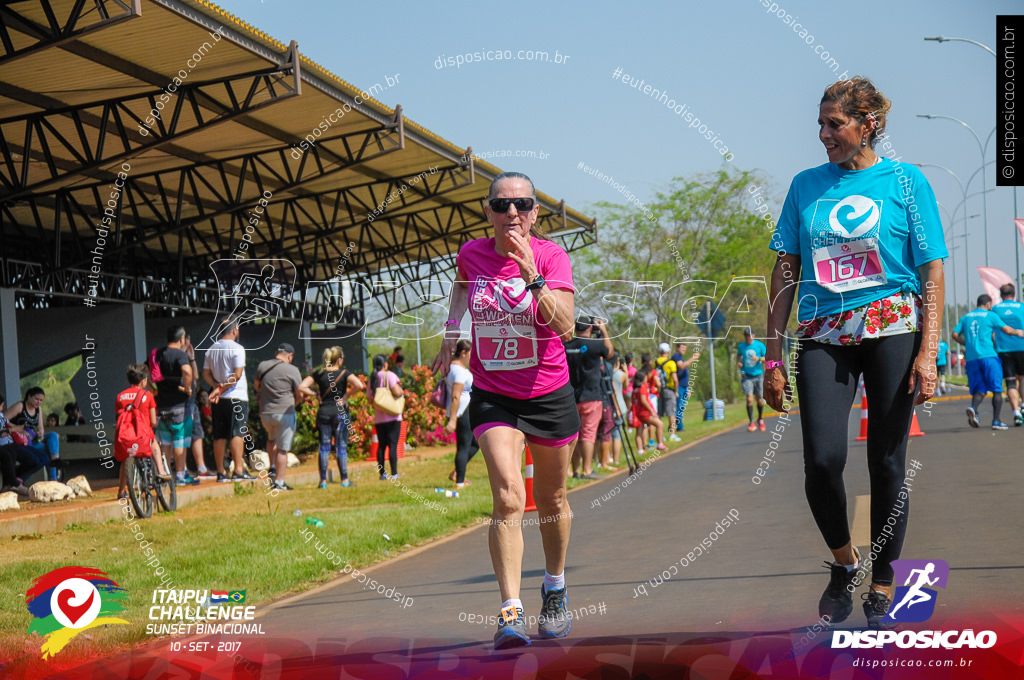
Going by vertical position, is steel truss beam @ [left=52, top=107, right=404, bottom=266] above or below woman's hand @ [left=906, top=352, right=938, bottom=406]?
above

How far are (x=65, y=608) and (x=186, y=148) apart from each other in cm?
1551

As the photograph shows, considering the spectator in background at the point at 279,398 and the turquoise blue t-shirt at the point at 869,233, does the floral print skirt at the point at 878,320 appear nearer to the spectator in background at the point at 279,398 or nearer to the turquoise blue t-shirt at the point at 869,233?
the turquoise blue t-shirt at the point at 869,233

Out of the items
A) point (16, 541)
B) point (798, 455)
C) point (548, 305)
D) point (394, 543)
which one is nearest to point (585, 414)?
point (798, 455)

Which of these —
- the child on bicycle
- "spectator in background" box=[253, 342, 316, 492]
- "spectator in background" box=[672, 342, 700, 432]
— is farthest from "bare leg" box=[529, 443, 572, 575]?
"spectator in background" box=[672, 342, 700, 432]

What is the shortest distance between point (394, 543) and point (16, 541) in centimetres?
346

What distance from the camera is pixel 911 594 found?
4.48 meters

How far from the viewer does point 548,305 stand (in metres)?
4.59

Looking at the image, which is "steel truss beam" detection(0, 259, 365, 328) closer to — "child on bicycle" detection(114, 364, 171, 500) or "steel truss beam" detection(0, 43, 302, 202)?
"steel truss beam" detection(0, 43, 302, 202)

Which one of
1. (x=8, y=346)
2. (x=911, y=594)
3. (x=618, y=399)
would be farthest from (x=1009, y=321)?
(x=8, y=346)

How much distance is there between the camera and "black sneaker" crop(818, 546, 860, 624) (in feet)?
14.3

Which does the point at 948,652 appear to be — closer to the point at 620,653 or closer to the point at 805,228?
the point at 620,653

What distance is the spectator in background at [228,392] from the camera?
43.1ft

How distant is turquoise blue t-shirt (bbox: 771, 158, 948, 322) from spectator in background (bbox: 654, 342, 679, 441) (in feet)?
55.7

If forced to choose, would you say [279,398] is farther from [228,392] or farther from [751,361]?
[751,361]
